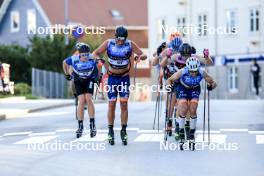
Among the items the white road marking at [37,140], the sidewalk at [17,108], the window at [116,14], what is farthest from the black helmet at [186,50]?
the window at [116,14]

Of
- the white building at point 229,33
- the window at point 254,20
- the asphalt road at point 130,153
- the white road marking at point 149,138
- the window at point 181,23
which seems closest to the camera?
the asphalt road at point 130,153

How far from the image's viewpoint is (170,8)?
6116 centimetres

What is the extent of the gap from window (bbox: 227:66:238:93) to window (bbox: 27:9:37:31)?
15910mm

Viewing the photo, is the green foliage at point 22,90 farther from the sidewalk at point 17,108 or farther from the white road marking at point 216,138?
the white road marking at point 216,138

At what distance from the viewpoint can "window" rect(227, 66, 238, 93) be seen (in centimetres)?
5616

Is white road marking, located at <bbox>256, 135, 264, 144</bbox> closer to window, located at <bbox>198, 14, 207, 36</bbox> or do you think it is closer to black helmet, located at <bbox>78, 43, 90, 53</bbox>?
black helmet, located at <bbox>78, 43, 90, 53</bbox>

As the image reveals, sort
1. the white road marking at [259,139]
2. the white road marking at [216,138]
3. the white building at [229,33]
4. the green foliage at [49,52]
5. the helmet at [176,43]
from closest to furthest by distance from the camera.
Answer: the white road marking at [259,139], the white road marking at [216,138], the helmet at [176,43], the green foliage at [49,52], the white building at [229,33]

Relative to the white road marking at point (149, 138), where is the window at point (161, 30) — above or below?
above

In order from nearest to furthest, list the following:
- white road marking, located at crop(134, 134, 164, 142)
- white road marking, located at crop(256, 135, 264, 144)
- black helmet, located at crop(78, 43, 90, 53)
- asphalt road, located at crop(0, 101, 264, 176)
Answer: asphalt road, located at crop(0, 101, 264, 176)
white road marking, located at crop(256, 135, 264, 144)
white road marking, located at crop(134, 134, 164, 142)
black helmet, located at crop(78, 43, 90, 53)

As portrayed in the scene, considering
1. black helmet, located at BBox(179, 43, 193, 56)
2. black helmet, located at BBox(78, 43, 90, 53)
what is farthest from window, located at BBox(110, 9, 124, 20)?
black helmet, located at BBox(179, 43, 193, 56)

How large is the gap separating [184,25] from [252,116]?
35942mm

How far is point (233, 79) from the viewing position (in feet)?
185

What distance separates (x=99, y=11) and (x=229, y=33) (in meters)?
13.4

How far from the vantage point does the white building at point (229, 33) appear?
54844 millimetres
